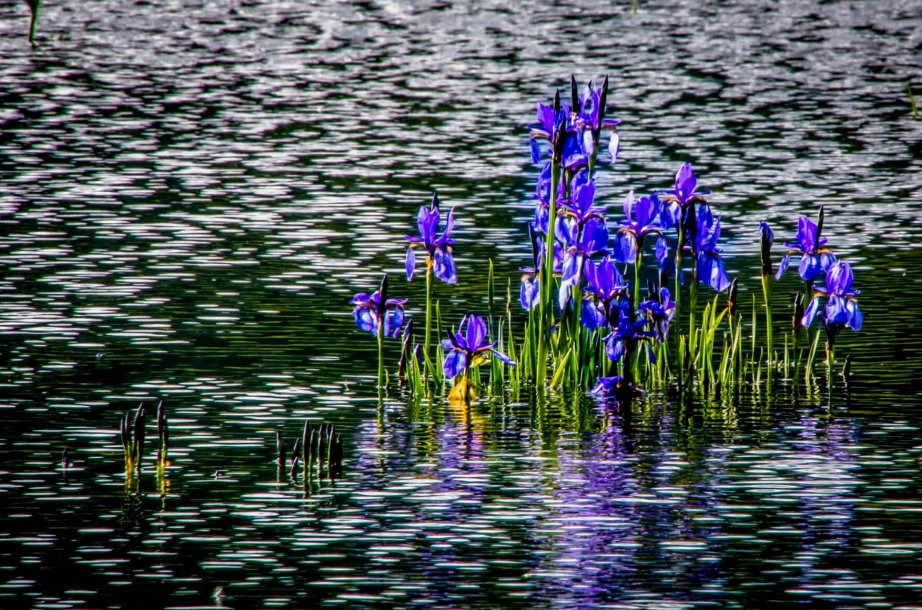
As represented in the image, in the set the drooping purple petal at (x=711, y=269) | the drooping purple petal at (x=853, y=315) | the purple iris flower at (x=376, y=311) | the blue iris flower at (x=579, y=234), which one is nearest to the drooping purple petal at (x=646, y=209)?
the blue iris flower at (x=579, y=234)

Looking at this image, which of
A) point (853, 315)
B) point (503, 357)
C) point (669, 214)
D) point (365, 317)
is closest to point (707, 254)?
point (669, 214)

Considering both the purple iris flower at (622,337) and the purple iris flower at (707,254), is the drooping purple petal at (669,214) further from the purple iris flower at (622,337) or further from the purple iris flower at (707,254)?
the purple iris flower at (622,337)

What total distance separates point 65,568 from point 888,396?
11.5 feet

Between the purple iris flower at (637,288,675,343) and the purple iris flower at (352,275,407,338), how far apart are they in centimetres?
100

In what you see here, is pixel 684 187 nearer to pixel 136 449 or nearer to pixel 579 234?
pixel 579 234

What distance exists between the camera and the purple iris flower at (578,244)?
277 inches

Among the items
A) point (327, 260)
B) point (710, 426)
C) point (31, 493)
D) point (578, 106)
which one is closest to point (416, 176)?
point (327, 260)

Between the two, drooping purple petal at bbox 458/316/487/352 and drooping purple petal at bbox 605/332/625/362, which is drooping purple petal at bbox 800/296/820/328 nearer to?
drooping purple petal at bbox 605/332/625/362

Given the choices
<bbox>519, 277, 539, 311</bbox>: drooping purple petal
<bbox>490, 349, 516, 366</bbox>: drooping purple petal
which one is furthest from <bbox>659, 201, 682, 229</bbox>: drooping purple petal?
<bbox>490, 349, 516, 366</bbox>: drooping purple petal

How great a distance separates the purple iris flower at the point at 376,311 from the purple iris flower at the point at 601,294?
0.75 meters

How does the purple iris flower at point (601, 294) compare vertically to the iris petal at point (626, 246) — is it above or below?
below

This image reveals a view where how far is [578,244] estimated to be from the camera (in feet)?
23.1

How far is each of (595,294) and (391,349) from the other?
1.10 meters

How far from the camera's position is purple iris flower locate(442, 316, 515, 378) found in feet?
22.4
